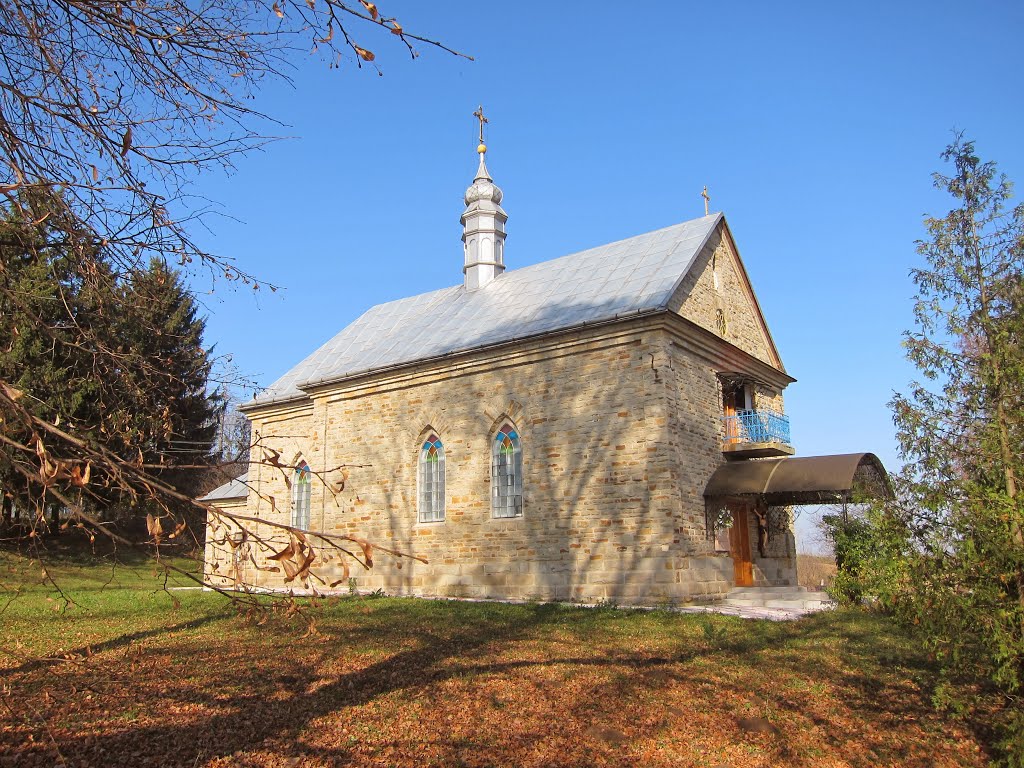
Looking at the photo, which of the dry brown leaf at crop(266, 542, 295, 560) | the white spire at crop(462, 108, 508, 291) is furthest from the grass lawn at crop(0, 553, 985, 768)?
the white spire at crop(462, 108, 508, 291)

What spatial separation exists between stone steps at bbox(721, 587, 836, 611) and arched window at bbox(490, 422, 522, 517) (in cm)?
458

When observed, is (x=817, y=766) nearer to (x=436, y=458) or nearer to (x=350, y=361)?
(x=436, y=458)

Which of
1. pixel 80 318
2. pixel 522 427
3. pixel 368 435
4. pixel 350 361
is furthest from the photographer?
pixel 350 361

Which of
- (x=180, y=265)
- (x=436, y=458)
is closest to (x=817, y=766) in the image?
(x=180, y=265)

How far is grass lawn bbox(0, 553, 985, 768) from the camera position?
625 centimetres

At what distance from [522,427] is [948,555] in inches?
406

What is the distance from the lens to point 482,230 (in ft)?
73.7

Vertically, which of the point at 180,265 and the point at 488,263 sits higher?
the point at 488,263

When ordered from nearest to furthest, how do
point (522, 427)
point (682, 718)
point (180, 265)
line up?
1. point (180, 265)
2. point (682, 718)
3. point (522, 427)

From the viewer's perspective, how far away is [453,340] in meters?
18.1

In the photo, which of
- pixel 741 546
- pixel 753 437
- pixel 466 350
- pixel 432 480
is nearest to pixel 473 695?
pixel 466 350

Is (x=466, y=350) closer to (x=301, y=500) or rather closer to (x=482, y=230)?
(x=482, y=230)

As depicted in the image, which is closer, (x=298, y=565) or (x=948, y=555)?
(x=298, y=565)

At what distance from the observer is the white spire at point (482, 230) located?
72.9 ft
